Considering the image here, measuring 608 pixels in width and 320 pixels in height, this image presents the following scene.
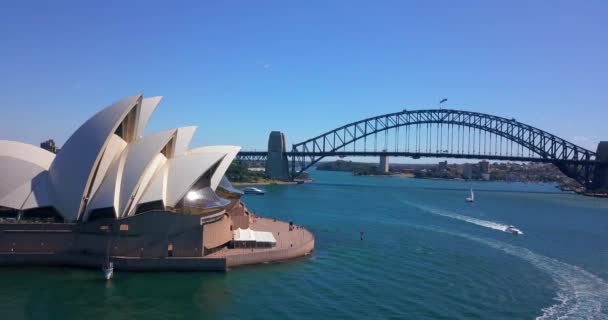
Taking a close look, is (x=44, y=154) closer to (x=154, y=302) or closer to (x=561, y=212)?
(x=154, y=302)

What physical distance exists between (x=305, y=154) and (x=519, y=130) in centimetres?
4163

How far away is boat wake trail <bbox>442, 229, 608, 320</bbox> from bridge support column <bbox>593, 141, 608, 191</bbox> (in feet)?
236

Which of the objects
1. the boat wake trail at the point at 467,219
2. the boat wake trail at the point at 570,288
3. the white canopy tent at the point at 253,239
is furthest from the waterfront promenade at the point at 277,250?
the boat wake trail at the point at 467,219

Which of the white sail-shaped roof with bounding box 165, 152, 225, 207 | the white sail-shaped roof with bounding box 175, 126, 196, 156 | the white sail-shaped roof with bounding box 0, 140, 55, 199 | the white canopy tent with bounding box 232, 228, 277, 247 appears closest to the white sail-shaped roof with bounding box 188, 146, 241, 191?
the white sail-shaped roof with bounding box 175, 126, 196, 156

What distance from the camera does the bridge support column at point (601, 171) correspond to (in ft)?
294

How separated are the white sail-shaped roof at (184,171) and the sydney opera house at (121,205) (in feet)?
0.15

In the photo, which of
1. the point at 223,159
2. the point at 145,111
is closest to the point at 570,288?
the point at 223,159

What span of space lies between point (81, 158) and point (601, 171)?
3656 inches

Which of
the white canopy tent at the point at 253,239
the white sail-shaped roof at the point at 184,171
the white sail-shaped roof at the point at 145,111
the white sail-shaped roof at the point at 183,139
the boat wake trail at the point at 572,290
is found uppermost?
the white sail-shaped roof at the point at 145,111

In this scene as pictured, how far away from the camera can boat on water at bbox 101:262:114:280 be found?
64.1ft

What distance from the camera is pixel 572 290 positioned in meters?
21.0

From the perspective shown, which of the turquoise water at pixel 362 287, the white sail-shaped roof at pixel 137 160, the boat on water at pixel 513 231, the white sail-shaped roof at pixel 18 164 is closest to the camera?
the turquoise water at pixel 362 287

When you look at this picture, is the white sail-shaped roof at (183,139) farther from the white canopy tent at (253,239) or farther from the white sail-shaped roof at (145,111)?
the white canopy tent at (253,239)

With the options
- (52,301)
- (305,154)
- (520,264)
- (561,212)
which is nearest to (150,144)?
(52,301)
